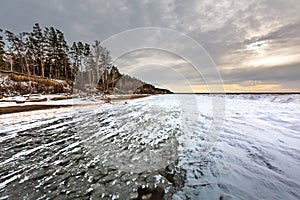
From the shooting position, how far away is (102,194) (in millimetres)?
3588

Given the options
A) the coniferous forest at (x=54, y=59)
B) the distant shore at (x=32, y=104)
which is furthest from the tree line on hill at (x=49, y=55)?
the distant shore at (x=32, y=104)

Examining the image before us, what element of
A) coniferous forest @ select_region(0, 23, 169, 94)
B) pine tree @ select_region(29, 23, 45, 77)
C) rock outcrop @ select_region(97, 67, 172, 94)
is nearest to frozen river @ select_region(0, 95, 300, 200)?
coniferous forest @ select_region(0, 23, 169, 94)

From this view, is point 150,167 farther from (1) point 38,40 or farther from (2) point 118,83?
(2) point 118,83

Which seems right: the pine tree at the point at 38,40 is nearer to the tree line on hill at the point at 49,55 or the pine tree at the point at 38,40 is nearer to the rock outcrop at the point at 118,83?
the tree line on hill at the point at 49,55

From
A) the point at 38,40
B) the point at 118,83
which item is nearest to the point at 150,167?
the point at 38,40

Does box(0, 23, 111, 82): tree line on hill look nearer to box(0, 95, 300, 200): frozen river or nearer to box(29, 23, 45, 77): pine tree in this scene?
box(29, 23, 45, 77): pine tree

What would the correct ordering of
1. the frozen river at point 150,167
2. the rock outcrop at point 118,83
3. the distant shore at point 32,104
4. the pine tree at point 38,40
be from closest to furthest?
the frozen river at point 150,167, the distant shore at point 32,104, the pine tree at point 38,40, the rock outcrop at point 118,83

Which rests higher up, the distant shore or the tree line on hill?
the tree line on hill

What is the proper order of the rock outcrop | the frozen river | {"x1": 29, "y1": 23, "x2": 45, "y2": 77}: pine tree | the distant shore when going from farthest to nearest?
1. the rock outcrop
2. {"x1": 29, "y1": 23, "x2": 45, "y2": 77}: pine tree
3. the distant shore
4. the frozen river

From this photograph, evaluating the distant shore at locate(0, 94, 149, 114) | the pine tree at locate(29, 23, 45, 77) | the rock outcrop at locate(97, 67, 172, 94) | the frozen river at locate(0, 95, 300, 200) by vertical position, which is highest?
the pine tree at locate(29, 23, 45, 77)

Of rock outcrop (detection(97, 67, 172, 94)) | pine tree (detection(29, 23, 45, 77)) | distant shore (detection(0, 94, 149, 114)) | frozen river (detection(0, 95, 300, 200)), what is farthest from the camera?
rock outcrop (detection(97, 67, 172, 94))

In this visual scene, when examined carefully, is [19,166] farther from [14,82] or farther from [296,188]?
[14,82]

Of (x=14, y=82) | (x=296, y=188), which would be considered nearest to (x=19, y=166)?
(x=296, y=188)

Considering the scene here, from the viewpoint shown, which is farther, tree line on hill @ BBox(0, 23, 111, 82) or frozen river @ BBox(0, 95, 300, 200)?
tree line on hill @ BBox(0, 23, 111, 82)
